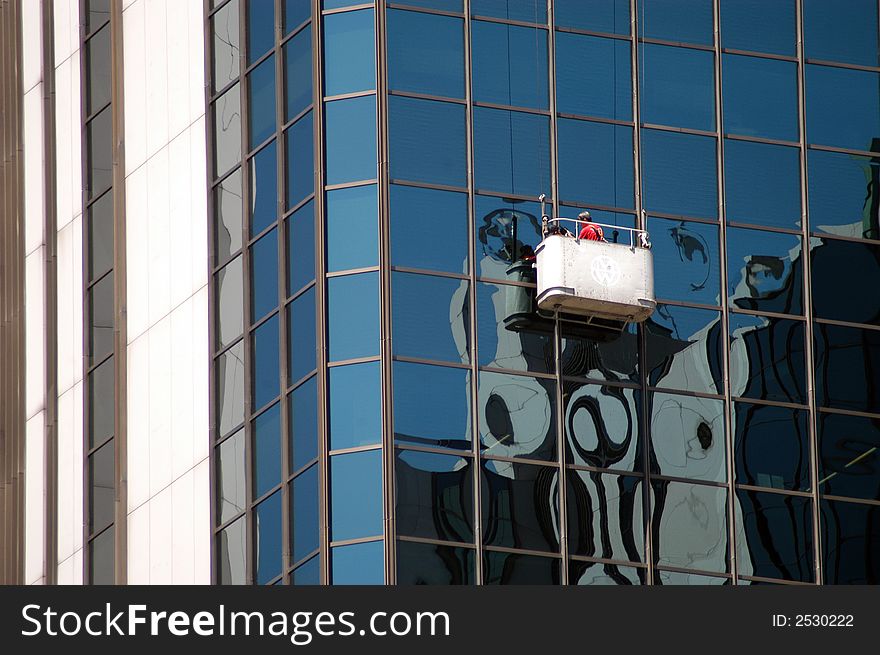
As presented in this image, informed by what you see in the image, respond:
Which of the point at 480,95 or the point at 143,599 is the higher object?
the point at 480,95

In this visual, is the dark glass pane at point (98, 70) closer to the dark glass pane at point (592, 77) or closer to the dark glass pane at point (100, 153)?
the dark glass pane at point (100, 153)

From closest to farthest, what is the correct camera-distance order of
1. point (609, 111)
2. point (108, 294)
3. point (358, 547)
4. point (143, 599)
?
point (143, 599)
point (358, 547)
point (609, 111)
point (108, 294)

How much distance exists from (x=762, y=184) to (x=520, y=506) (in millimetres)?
9527

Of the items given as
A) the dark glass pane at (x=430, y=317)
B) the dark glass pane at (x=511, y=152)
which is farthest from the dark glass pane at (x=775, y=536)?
the dark glass pane at (x=511, y=152)

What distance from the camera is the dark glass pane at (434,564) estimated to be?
57.2 m

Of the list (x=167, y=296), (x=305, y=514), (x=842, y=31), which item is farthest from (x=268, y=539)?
(x=842, y=31)

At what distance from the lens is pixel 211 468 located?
61781mm

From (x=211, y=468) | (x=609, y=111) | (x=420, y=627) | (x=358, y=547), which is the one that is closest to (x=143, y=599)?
(x=420, y=627)

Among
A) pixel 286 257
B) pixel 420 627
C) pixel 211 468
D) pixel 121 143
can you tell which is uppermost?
pixel 121 143

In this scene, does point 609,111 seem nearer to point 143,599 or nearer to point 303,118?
point 303,118

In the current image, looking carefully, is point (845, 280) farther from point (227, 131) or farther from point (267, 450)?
point (227, 131)

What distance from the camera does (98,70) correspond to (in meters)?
68.9

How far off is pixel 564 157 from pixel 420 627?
14.1m

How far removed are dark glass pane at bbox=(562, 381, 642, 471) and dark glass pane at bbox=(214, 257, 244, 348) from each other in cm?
723
